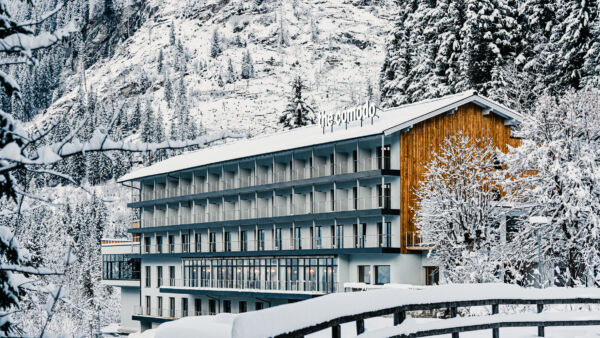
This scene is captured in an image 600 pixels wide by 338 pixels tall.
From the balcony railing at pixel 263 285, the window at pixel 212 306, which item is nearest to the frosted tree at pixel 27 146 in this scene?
the balcony railing at pixel 263 285

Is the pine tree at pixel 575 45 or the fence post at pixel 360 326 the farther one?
the pine tree at pixel 575 45

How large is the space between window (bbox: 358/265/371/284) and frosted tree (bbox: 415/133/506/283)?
520cm

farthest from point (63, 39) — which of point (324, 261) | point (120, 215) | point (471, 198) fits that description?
point (120, 215)

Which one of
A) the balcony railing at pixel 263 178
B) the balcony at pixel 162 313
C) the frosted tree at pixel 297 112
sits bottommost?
the balcony at pixel 162 313

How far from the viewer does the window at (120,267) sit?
251 ft

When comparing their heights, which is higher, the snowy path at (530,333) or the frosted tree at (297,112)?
the frosted tree at (297,112)

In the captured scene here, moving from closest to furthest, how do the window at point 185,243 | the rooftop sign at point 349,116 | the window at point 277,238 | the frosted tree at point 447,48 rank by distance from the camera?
the rooftop sign at point 349,116 → the window at point 277,238 → the frosted tree at point 447,48 → the window at point 185,243

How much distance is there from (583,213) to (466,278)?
20.6 feet

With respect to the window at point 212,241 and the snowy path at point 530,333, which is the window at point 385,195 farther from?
the snowy path at point 530,333

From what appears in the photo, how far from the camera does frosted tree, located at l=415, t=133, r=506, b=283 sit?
38.8m

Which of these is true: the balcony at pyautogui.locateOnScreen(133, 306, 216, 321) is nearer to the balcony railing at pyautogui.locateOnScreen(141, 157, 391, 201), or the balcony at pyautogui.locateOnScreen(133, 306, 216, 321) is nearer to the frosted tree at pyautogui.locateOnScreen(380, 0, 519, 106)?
the balcony railing at pyautogui.locateOnScreen(141, 157, 391, 201)

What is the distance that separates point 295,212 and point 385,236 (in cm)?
944

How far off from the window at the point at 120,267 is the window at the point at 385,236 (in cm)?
3316

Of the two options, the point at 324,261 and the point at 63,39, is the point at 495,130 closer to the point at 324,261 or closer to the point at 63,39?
the point at 324,261
